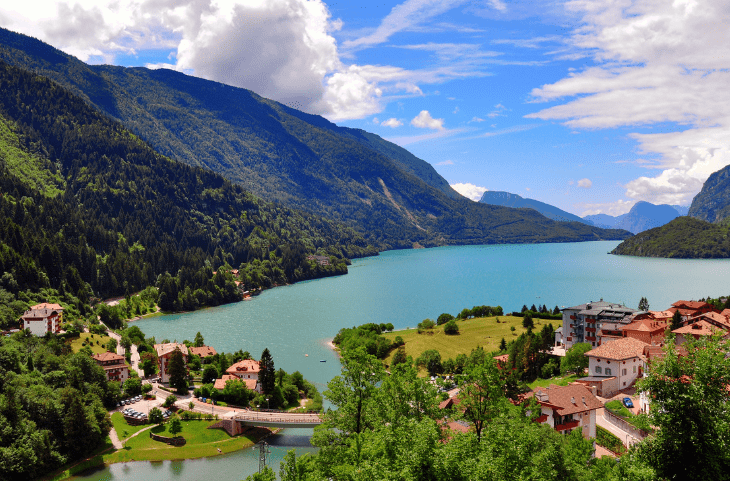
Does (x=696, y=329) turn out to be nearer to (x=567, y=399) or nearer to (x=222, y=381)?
(x=567, y=399)

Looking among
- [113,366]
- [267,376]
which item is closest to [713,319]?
[267,376]

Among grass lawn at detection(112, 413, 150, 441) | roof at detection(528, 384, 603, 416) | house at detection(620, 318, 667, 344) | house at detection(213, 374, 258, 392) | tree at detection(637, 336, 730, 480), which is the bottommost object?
grass lawn at detection(112, 413, 150, 441)

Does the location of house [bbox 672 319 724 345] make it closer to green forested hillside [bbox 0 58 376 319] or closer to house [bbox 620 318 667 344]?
house [bbox 620 318 667 344]

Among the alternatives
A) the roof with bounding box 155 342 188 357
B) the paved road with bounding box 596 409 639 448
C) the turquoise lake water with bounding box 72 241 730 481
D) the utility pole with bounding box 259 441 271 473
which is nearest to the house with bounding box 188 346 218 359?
the roof with bounding box 155 342 188 357

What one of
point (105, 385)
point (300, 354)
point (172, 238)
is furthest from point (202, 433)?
point (172, 238)

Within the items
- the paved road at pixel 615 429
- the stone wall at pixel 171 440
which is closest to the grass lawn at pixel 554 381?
the paved road at pixel 615 429

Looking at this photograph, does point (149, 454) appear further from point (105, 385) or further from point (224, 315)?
point (224, 315)
